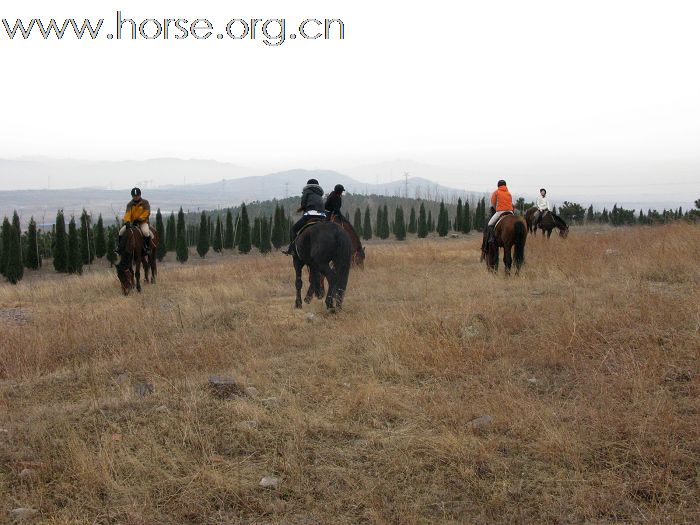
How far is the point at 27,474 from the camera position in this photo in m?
3.96

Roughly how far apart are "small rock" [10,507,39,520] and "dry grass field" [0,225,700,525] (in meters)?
0.07

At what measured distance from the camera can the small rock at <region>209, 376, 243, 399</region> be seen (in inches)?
212

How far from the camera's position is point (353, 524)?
3.43m

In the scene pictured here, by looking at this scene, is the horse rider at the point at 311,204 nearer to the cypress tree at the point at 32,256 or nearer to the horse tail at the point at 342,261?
the horse tail at the point at 342,261

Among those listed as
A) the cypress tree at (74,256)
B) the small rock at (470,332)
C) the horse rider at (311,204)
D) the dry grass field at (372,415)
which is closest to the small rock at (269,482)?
the dry grass field at (372,415)

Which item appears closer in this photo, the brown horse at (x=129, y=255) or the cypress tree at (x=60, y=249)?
the brown horse at (x=129, y=255)

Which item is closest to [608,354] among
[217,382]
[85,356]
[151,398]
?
[217,382]

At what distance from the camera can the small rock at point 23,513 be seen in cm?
350

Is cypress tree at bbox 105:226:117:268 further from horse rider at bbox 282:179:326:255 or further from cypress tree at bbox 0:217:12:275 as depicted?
horse rider at bbox 282:179:326:255

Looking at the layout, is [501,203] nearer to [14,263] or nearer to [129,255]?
[129,255]

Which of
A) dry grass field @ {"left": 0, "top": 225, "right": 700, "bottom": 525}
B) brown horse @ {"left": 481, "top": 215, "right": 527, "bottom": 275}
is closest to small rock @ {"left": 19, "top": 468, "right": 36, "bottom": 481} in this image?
dry grass field @ {"left": 0, "top": 225, "right": 700, "bottom": 525}

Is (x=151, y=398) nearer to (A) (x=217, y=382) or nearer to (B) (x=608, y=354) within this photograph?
(A) (x=217, y=382)

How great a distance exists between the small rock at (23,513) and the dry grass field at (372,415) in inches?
2.7

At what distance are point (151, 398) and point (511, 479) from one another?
3304mm
